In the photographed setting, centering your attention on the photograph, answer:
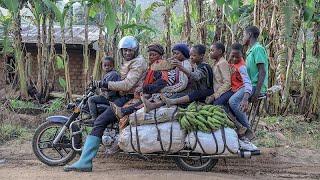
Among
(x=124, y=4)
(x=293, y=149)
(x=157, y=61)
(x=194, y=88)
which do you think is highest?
(x=124, y=4)

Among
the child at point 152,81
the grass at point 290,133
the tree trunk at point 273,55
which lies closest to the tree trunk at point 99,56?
the tree trunk at point 273,55

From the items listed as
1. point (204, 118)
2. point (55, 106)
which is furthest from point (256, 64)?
point (55, 106)

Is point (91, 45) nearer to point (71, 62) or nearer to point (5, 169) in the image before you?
point (71, 62)

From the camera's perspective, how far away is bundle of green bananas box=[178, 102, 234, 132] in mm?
5742

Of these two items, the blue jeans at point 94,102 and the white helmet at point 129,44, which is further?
the blue jeans at point 94,102

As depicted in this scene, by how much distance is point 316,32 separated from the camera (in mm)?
11859

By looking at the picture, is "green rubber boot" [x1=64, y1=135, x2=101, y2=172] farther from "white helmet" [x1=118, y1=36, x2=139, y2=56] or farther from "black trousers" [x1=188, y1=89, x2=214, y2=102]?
"black trousers" [x1=188, y1=89, x2=214, y2=102]

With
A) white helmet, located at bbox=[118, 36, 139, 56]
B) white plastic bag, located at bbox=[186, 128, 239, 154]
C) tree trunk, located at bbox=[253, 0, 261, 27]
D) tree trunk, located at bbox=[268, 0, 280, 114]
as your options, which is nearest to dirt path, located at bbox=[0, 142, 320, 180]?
white plastic bag, located at bbox=[186, 128, 239, 154]

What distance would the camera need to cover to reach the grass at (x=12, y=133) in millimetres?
8159

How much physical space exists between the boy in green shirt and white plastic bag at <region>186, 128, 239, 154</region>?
78 cm

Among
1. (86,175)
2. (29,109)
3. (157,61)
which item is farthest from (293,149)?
(29,109)

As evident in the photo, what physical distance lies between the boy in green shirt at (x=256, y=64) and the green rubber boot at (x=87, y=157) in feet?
7.23

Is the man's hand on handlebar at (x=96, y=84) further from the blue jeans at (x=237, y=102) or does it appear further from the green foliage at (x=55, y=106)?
the green foliage at (x=55, y=106)

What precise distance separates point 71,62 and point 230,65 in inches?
343
